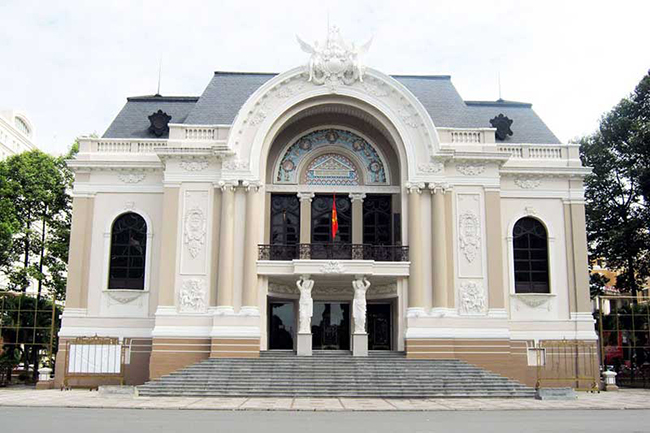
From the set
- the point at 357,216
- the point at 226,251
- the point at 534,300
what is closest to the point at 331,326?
A: the point at 357,216

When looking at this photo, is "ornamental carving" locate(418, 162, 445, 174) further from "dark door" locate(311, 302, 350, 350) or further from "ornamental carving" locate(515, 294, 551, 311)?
"dark door" locate(311, 302, 350, 350)

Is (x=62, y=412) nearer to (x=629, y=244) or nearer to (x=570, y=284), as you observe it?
(x=570, y=284)

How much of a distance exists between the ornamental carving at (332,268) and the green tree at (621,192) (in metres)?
15.6

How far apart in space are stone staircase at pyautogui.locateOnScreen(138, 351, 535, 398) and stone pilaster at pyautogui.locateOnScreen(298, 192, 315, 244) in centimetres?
583

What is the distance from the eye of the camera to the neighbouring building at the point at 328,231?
2784 cm

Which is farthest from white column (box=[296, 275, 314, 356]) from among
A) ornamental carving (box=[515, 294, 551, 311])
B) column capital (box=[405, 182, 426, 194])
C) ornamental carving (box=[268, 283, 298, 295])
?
ornamental carving (box=[515, 294, 551, 311])

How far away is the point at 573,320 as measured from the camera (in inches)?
1152

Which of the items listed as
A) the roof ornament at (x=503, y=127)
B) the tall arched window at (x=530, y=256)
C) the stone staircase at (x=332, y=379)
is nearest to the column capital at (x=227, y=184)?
the stone staircase at (x=332, y=379)

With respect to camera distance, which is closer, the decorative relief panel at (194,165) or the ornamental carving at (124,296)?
the decorative relief panel at (194,165)

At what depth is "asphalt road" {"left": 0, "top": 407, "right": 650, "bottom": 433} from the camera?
14.2 meters

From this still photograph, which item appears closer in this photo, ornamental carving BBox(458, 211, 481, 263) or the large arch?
ornamental carving BBox(458, 211, 481, 263)

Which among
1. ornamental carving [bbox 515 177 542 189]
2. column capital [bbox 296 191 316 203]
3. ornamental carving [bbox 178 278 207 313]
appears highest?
ornamental carving [bbox 515 177 542 189]

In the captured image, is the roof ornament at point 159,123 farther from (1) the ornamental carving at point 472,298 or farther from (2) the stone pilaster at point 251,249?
(1) the ornamental carving at point 472,298

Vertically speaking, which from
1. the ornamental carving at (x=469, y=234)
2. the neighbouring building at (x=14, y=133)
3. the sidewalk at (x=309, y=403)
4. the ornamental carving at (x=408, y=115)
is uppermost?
the neighbouring building at (x=14, y=133)
